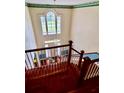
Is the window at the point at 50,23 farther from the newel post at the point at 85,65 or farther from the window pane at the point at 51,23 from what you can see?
the newel post at the point at 85,65

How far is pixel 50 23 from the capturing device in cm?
947

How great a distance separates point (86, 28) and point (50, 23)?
194 centimetres

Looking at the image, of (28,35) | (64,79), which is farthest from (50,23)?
(64,79)

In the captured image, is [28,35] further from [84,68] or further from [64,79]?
[84,68]

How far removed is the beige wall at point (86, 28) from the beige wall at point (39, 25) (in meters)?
0.28

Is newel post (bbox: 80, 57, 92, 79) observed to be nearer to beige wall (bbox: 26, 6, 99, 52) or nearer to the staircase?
the staircase

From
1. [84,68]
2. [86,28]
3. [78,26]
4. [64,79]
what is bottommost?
[64,79]

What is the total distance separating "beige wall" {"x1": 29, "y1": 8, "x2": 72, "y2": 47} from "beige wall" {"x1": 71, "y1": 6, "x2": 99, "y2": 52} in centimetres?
28

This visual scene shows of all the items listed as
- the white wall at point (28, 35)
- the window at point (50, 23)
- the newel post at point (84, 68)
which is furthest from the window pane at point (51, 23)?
the newel post at point (84, 68)

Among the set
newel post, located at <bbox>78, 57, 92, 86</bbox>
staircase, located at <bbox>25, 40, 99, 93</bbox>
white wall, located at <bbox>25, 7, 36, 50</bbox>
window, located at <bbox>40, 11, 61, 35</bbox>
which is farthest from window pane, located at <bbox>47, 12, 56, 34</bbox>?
newel post, located at <bbox>78, 57, 92, 86</bbox>

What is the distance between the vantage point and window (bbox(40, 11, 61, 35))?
9.20 m

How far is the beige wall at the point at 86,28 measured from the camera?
8469 millimetres
